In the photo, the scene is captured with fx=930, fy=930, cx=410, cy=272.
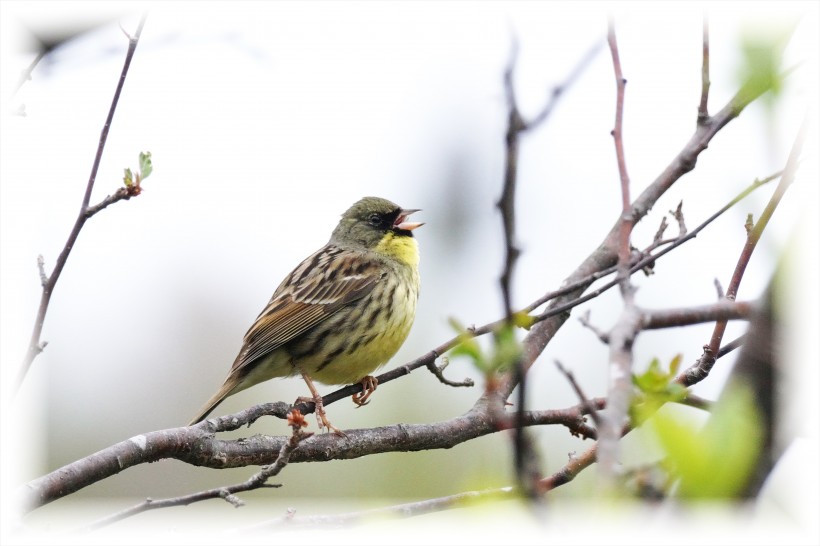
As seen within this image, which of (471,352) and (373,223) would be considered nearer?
(471,352)

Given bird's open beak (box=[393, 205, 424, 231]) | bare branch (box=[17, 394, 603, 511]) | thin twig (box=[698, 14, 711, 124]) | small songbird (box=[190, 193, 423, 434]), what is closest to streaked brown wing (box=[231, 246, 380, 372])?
small songbird (box=[190, 193, 423, 434])

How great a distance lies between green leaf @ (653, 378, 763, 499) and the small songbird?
3805mm

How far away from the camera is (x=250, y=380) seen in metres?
5.58

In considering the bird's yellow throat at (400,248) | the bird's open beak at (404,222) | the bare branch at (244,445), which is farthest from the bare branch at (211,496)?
the bird's open beak at (404,222)

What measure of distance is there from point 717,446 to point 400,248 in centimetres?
511

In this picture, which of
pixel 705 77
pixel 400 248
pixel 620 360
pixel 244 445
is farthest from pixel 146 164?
pixel 400 248

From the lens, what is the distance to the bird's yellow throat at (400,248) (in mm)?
6395

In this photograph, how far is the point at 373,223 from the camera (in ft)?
22.2

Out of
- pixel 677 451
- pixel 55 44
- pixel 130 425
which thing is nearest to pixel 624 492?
pixel 677 451

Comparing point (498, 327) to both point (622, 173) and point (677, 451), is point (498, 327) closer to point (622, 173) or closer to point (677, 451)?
point (677, 451)

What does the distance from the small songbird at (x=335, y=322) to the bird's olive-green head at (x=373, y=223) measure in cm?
15

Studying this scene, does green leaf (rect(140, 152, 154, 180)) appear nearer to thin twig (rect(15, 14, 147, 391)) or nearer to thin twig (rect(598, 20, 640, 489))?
thin twig (rect(15, 14, 147, 391))

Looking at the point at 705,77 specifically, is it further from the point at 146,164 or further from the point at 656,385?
the point at 146,164

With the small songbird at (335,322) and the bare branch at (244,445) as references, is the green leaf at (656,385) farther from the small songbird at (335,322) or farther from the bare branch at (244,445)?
the small songbird at (335,322)
